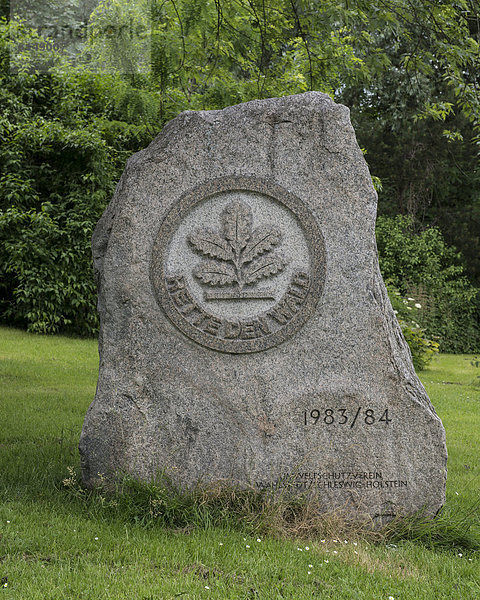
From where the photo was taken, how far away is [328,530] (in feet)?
12.0

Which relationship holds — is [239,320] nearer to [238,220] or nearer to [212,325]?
[212,325]

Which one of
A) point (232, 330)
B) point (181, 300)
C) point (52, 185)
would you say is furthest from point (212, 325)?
point (52, 185)

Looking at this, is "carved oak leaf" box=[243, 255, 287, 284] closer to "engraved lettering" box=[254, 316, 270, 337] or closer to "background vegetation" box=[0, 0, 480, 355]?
"engraved lettering" box=[254, 316, 270, 337]

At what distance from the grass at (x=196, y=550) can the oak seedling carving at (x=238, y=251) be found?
1.23 meters

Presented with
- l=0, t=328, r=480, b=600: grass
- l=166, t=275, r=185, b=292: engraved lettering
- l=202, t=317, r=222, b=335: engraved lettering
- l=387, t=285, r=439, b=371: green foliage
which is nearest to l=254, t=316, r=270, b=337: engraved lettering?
l=202, t=317, r=222, b=335: engraved lettering

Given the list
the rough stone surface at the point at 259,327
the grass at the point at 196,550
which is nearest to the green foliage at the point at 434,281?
the grass at the point at 196,550

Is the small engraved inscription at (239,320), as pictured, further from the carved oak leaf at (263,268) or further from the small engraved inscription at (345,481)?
the small engraved inscription at (345,481)

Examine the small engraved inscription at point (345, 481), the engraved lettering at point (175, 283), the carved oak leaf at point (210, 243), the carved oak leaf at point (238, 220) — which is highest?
the carved oak leaf at point (238, 220)

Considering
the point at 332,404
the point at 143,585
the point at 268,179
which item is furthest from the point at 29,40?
the point at 143,585

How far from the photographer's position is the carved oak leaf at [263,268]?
394 cm

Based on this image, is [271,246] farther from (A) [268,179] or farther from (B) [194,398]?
(B) [194,398]

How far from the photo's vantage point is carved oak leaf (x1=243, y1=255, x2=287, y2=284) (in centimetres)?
394

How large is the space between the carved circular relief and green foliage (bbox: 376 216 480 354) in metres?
10.1

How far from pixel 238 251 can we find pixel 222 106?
2.84 m
